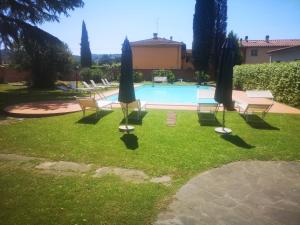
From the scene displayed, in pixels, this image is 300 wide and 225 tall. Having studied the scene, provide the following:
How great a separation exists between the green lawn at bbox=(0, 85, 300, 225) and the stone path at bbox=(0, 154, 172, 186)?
0.21 meters

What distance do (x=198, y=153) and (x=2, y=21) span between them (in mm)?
19287

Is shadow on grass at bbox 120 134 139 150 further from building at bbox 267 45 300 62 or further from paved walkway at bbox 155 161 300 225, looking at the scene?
building at bbox 267 45 300 62

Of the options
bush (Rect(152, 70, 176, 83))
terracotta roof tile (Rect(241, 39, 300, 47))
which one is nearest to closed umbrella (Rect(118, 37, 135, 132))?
bush (Rect(152, 70, 176, 83))

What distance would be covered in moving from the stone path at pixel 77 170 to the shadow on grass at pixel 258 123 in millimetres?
6184

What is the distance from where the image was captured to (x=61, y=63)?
2578cm

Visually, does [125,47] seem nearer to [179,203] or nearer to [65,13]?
[179,203]

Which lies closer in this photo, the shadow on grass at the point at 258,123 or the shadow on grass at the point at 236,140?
the shadow on grass at the point at 236,140

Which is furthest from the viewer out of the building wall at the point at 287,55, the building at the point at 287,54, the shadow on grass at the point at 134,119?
the building wall at the point at 287,55

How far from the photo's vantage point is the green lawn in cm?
457

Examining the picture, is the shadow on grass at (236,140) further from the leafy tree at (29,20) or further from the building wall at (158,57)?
the building wall at (158,57)

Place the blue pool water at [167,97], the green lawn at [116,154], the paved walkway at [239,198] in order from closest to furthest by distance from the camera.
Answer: the paved walkway at [239,198] < the green lawn at [116,154] < the blue pool water at [167,97]

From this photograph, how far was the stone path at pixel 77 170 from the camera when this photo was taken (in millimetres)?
5902

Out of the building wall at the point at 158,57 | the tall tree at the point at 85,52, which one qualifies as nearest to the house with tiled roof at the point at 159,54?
the building wall at the point at 158,57

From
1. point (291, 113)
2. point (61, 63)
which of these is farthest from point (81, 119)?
point (61, 63)
